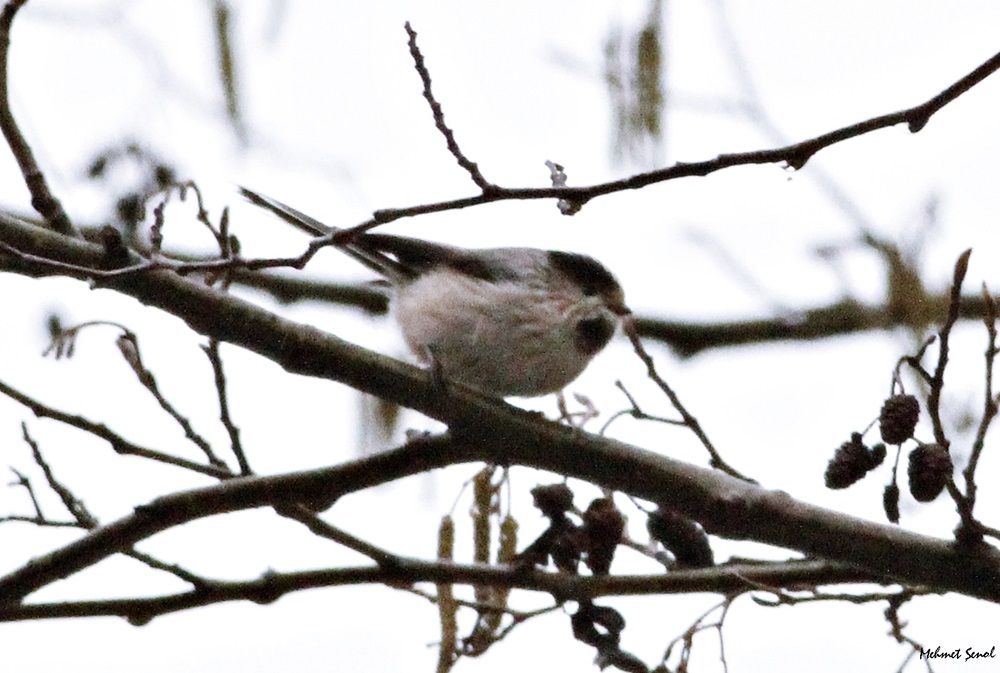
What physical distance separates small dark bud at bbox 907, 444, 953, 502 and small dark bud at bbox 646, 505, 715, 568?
362 millimetres

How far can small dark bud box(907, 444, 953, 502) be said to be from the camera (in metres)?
1.65

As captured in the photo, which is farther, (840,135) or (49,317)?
(49,317)

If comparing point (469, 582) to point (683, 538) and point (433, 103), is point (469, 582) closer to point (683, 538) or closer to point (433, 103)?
point (683, 538)

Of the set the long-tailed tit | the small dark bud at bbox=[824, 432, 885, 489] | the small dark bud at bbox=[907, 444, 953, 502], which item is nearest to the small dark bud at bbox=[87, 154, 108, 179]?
the long-tailed tit

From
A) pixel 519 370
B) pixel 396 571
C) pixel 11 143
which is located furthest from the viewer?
pixel 519 370

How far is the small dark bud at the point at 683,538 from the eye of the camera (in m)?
1.96

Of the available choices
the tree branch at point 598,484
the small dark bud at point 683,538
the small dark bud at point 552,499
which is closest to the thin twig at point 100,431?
the tree branch at point 598,484

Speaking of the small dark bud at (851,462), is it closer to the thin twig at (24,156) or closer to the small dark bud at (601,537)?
the small dark bud at (601,537)

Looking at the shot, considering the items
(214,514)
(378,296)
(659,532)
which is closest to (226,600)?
(214,514)

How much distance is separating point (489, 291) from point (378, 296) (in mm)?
1223

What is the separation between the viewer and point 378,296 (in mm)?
4074

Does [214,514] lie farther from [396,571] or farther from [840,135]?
[840,135]

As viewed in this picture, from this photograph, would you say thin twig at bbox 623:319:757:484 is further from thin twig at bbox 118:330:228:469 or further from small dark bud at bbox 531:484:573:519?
thin twig at bbox 118:330:228:469

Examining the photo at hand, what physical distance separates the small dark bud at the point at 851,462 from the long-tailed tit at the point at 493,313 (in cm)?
94
